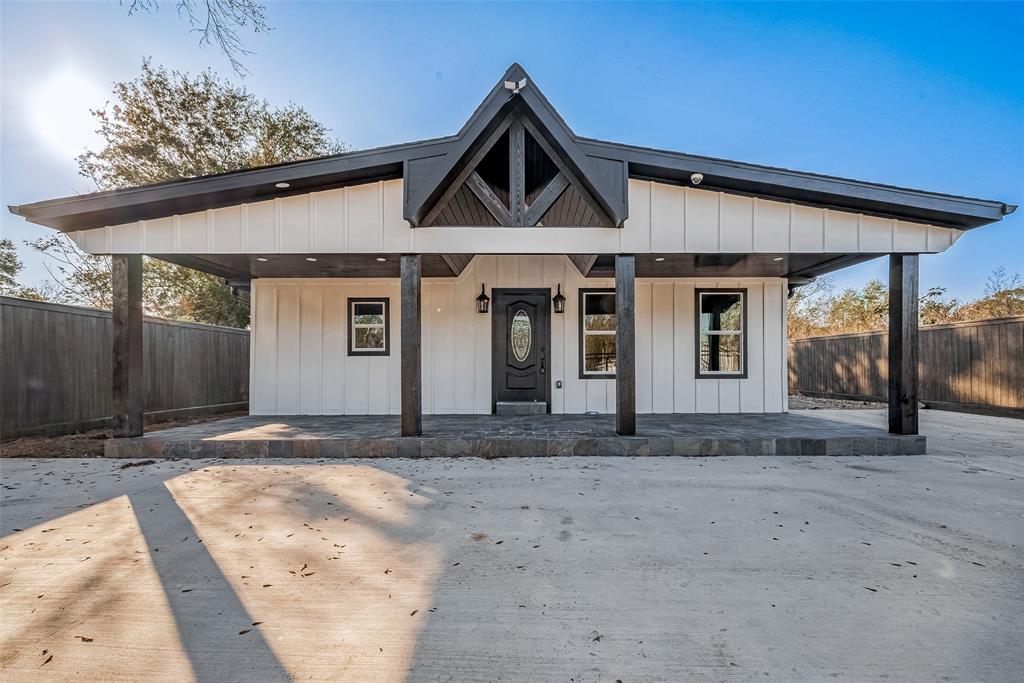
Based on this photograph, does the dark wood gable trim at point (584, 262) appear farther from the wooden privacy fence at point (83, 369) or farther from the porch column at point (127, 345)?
the wooden privacy fence at point (83, 369)

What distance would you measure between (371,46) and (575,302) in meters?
7.61

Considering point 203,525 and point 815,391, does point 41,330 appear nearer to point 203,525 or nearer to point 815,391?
point 203,525

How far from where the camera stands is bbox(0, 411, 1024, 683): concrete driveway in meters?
1.57

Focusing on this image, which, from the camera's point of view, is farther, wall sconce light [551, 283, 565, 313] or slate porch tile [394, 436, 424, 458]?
wall sconce light [551, 283, 565, 313]

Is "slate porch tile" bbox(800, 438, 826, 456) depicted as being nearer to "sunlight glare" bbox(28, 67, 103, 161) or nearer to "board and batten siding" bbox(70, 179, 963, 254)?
"board and batten siding" bbox(70, 179, 963, 254)

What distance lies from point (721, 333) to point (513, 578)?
642 centimetres

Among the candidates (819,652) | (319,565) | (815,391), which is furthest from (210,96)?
(815,391)

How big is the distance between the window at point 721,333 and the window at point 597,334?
149 cm

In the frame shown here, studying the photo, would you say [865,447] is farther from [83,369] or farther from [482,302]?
[83,369]

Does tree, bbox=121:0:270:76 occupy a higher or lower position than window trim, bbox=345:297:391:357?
higher

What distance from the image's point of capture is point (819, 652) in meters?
1.60

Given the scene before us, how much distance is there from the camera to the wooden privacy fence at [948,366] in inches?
290

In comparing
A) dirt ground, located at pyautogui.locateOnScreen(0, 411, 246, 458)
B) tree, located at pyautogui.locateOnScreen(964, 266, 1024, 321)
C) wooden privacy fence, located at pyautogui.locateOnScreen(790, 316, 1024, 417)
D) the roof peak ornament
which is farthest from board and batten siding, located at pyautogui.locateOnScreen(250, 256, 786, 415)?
tree, located at pyautogui.locateOnScreen(964, 266, 1024, 321)

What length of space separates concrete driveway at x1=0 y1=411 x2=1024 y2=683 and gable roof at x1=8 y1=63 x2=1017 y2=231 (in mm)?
2777
